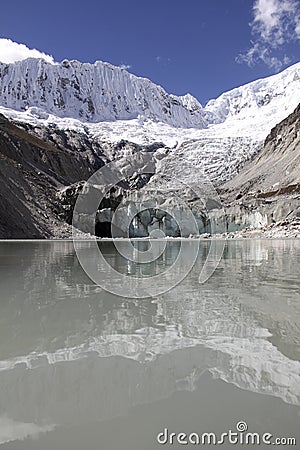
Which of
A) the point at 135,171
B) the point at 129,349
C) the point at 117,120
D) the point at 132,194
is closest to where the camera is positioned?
the point at 129,349

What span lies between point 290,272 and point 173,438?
10179 millimetres

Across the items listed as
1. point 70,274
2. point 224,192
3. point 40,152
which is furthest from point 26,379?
point 224,192

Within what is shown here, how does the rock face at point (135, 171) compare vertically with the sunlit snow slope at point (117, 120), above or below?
below

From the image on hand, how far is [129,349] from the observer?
429 cm

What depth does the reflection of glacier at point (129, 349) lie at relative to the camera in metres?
3.10

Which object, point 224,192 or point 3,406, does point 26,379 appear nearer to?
point 3,406

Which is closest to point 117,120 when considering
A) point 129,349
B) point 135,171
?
point 135,171

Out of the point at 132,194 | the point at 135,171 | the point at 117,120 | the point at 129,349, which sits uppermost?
the point at 117,120

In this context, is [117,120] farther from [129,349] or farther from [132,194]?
[129,349]

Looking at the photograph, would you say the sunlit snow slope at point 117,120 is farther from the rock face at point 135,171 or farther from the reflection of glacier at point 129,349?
the reflection of glacier at point 129,349

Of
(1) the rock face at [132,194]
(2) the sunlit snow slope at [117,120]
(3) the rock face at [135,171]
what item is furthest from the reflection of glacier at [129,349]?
(2) the sunlit snow slope at [117,120]

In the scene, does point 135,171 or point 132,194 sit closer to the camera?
point 132,194

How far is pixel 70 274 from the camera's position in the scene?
448 inches

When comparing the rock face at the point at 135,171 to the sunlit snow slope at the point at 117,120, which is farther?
the sunlit snow slope at the point at 117,120
